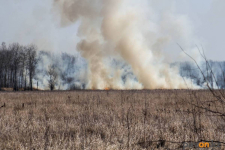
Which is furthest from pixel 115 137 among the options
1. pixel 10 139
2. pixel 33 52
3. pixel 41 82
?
pixel 41 82

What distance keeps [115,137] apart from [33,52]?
164 feet

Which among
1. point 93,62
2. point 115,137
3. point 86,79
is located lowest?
point 115,137

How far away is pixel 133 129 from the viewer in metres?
4.71

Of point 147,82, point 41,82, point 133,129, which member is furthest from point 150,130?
point 41,82

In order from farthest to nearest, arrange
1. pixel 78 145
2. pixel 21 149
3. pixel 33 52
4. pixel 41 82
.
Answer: pixel 41 82 < pixel 33 52 < pixel 78 145 < pixel 21 149

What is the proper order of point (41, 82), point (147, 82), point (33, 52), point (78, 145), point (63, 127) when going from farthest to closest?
point (41, 82) → point (33, 52) → point (147, 82) → point (63, 127) → point (78, 145)

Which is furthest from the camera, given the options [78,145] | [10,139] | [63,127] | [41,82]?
[41,82]

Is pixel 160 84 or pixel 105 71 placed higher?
pixel 105 71

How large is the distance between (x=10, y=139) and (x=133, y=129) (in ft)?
8.94

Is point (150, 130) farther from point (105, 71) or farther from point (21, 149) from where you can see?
point (105, 71)

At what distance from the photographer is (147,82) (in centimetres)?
4625

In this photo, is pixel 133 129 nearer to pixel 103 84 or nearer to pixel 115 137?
pixel 115 137

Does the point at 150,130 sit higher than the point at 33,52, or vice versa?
the point at 33,52

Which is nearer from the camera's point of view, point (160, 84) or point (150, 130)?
point (150, 130)
